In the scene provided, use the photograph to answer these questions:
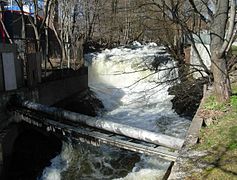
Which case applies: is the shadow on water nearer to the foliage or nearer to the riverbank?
the foliage

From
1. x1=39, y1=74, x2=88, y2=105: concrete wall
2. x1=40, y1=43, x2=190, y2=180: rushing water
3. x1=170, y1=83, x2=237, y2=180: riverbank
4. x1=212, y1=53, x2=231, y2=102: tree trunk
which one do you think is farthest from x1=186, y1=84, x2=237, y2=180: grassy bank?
x1=39, y1=74, x2=88, y2=105: concrete wall

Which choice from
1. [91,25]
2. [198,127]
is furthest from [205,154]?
[91,25]

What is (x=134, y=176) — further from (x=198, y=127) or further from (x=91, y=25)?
(x=91, y=25)

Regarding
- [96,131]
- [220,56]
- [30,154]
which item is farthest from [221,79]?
[30,154]

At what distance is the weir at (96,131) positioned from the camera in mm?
6289

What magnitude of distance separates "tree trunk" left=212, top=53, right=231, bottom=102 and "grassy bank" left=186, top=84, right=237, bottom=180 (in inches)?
9.1

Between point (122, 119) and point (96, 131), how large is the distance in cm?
628

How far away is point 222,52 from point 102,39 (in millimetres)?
23392

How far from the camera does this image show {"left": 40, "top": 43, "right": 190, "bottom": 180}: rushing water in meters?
8.67

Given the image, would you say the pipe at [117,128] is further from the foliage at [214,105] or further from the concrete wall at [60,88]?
the concrete wall at [60,88]

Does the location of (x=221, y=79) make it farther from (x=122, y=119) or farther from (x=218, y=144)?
(x=122, y=119)

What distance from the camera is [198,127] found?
598cm

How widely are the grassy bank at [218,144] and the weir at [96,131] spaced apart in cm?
75

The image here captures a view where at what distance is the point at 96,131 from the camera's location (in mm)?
7738
